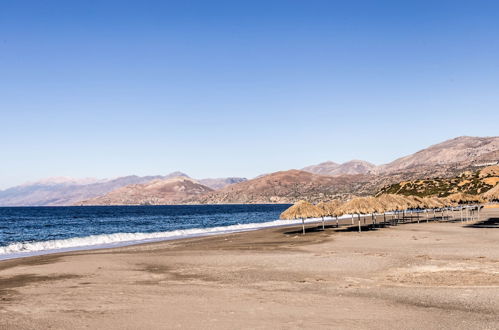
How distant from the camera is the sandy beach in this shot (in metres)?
9.51

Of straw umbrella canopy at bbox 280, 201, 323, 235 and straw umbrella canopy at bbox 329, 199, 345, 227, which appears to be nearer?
straw umbrella canopy at bbox 280, 201, 323, 235

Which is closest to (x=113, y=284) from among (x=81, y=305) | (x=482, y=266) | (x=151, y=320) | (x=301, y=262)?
(x=81, y=305)

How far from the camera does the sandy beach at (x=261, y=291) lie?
9.51 metres

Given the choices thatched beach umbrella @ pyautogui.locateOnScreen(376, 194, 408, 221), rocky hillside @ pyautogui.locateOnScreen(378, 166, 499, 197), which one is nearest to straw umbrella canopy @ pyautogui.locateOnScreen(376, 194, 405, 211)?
thatched beach umbrella @ pyautogui.locateOnScreen(376, 194, 408, 221)

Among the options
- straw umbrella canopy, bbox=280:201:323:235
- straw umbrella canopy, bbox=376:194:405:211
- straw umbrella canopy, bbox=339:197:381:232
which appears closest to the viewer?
straw umbrella canopy, bbox=280:201:323:235

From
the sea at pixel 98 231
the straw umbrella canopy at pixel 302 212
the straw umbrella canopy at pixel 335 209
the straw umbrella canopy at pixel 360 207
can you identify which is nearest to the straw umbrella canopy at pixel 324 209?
the straw umbrella canopy at pixel 335 209

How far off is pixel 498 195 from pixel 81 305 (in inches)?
1371

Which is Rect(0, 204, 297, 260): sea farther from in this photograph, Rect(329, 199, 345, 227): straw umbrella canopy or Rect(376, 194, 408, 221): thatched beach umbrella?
Rect(376, 194, 408, 221): thatched beach umbrella

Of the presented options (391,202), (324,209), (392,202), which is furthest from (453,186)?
(324,209)

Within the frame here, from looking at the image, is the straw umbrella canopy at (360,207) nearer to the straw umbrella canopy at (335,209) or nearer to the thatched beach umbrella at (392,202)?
the straw umbrella canopy at (335,209)

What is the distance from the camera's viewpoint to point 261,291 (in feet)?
41.8

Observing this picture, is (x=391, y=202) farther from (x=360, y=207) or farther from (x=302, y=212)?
(x=302, y=212)

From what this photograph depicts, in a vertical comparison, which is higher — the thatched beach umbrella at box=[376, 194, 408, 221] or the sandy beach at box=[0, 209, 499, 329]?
the thatched beach umbrella at box=[376, 194, 408, 221]

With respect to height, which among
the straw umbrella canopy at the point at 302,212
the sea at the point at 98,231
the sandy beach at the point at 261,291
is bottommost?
the sea at the point at 98,231
